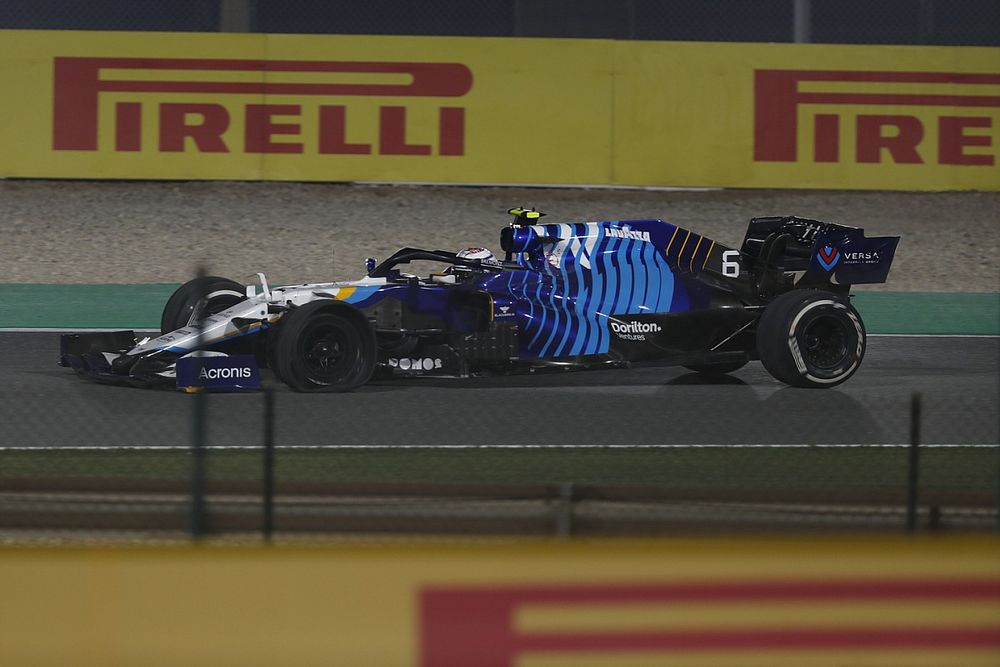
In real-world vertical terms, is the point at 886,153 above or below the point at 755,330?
above

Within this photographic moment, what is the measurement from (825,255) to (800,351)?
0.93 m

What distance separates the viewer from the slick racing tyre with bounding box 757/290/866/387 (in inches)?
456

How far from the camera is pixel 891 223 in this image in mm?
20328

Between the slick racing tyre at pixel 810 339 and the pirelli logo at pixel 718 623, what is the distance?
667 cm

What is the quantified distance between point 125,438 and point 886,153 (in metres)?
12.9

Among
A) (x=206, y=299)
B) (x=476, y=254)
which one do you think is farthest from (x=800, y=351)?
(x=206, y=299)

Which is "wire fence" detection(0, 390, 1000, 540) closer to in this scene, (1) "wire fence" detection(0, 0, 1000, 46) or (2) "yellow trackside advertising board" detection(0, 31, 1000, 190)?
(2) "yellow trackside advertising board" detection(0, 31, 1000, 190)

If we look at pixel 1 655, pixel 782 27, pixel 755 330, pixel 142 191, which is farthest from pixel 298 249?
pixel 1 655

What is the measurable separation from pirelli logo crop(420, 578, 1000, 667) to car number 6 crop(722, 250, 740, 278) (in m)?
7.29

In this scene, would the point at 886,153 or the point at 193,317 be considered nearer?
the point at 193,317

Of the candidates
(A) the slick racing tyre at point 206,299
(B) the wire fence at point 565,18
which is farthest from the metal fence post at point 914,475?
(B) the wire fence at point 565,18

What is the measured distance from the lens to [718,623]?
4.89 metres

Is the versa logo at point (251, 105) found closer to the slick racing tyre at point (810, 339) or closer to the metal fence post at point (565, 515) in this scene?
the slick racing tyre at point (810, 339)

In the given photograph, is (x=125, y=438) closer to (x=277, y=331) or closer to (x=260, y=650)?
(x=277, y=331)
